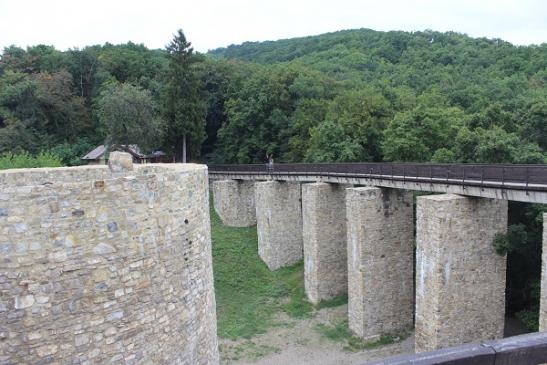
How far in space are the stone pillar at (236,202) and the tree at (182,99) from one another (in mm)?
4950

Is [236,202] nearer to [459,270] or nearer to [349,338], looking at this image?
[349,338]

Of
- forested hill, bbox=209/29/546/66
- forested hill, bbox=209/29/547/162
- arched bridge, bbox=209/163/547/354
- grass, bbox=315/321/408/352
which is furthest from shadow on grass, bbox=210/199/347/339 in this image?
forested hill, bbox=209/29/546/66

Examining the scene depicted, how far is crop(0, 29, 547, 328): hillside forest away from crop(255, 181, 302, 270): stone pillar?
4.20 metres

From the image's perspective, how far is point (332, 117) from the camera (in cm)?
3081

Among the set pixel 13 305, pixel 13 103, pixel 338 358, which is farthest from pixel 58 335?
pixel 13 103

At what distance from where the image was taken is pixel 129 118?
29109 mm

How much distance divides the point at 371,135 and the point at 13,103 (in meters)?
26.8

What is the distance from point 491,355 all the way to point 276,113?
32.3 m

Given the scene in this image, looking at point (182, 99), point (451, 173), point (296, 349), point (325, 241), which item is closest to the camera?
point (451, 173)

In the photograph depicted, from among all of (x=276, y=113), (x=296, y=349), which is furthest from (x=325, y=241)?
(x=276, y=113)

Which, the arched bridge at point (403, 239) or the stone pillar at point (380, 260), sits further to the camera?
the stone pillar at point (380, 260)

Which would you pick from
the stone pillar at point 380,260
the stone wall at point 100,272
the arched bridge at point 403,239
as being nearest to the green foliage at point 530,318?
the arched bridge at point 403,239

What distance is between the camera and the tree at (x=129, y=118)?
28.9 m

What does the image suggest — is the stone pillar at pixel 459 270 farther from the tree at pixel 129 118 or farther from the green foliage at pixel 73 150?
the green foliage at pixel 73 150
